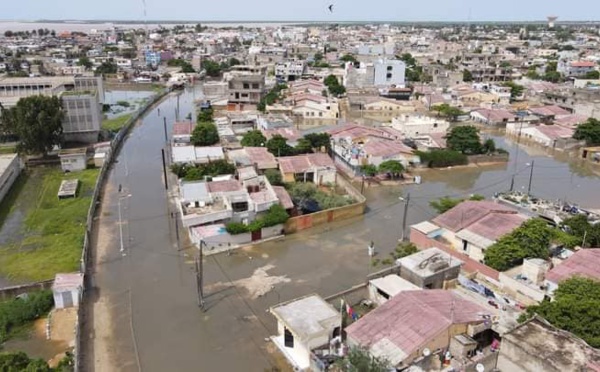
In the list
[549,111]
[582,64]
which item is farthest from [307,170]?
[582,64]

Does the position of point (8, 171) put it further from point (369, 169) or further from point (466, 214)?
point (466, 214)

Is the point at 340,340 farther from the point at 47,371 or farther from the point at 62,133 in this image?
the point at 62,133

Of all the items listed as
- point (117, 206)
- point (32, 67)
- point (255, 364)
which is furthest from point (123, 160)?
point (32, 67)

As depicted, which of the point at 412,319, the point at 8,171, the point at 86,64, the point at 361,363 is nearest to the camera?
the point at 361,363

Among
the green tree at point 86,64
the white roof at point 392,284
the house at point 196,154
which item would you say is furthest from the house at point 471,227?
the green tree at point 86,64

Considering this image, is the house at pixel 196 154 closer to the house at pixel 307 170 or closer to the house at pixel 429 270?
the house at pixel 307 170

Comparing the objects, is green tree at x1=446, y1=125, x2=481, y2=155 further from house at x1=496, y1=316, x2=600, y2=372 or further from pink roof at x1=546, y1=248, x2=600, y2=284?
→ house at x1=496, y1=316, x2=600, y2=372

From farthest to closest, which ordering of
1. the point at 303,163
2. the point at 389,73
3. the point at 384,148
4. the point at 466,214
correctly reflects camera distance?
the point at 389,73 < the point at 384,148 < the point at 303,163 < the point at 466,214
